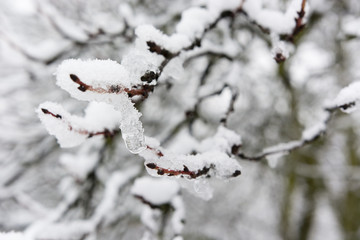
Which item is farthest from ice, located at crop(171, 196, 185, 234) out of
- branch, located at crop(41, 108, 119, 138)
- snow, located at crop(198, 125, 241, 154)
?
branch, located at crop(41, 108, 119, 138)

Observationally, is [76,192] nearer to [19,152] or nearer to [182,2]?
[19,152]

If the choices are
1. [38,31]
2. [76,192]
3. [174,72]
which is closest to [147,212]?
[76,192]

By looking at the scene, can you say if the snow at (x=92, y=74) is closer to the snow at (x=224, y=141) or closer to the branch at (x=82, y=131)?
the branch at (x=82, y=131)

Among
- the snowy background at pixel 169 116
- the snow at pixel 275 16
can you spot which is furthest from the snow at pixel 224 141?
the snow at pixel 275 16

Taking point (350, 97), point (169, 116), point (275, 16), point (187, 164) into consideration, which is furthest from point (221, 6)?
point (169, 116)

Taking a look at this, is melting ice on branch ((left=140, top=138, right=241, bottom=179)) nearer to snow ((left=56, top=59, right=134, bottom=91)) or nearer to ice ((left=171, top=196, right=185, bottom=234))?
snow ((left=56, top=59, right=134, bottom=91))

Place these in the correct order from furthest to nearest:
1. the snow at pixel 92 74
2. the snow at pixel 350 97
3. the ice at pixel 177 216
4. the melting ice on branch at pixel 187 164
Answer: the ice at pixel 177 216
the snow at pixel 350 97
the melting ice on branch at pixel 187 164
the snow at pixel 92 74

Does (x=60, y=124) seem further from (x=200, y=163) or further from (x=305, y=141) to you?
(x=305, y=141)

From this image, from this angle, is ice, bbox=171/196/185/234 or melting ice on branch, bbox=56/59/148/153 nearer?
melting ice on branch, bbox=56/59/148/153
